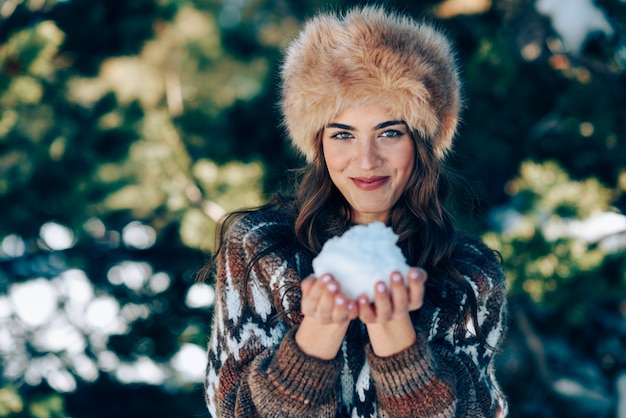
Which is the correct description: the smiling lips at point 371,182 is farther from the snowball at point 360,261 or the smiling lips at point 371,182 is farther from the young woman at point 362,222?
the snowball at point 360,261

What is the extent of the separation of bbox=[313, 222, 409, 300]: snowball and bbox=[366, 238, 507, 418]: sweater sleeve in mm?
186

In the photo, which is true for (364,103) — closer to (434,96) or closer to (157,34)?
(434,96)

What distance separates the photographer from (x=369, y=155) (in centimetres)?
139

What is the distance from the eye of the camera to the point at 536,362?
286cm

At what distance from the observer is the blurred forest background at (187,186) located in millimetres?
2480

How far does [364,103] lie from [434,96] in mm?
169

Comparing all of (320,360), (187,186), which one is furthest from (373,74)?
(187,186)

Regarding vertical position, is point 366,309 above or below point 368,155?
below

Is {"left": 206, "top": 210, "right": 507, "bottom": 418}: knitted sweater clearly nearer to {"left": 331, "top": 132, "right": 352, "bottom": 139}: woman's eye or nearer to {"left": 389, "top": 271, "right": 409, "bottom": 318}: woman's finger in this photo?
{"left": 389, "top": 271, "right": 409, "bottom": 318}: woman's finger

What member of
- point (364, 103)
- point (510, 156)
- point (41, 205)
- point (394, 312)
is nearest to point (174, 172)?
point (41, 205)

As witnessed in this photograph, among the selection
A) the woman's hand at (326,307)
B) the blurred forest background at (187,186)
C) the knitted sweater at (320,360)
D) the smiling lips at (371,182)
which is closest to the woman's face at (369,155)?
the smiling lips at (371,182)

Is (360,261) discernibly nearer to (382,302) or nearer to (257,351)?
(382,302)

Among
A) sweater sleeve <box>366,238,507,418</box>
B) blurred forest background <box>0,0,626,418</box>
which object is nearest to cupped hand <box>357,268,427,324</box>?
sweater sleeve <box>366,238,507,418</box>

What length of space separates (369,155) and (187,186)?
1731 millimetres
